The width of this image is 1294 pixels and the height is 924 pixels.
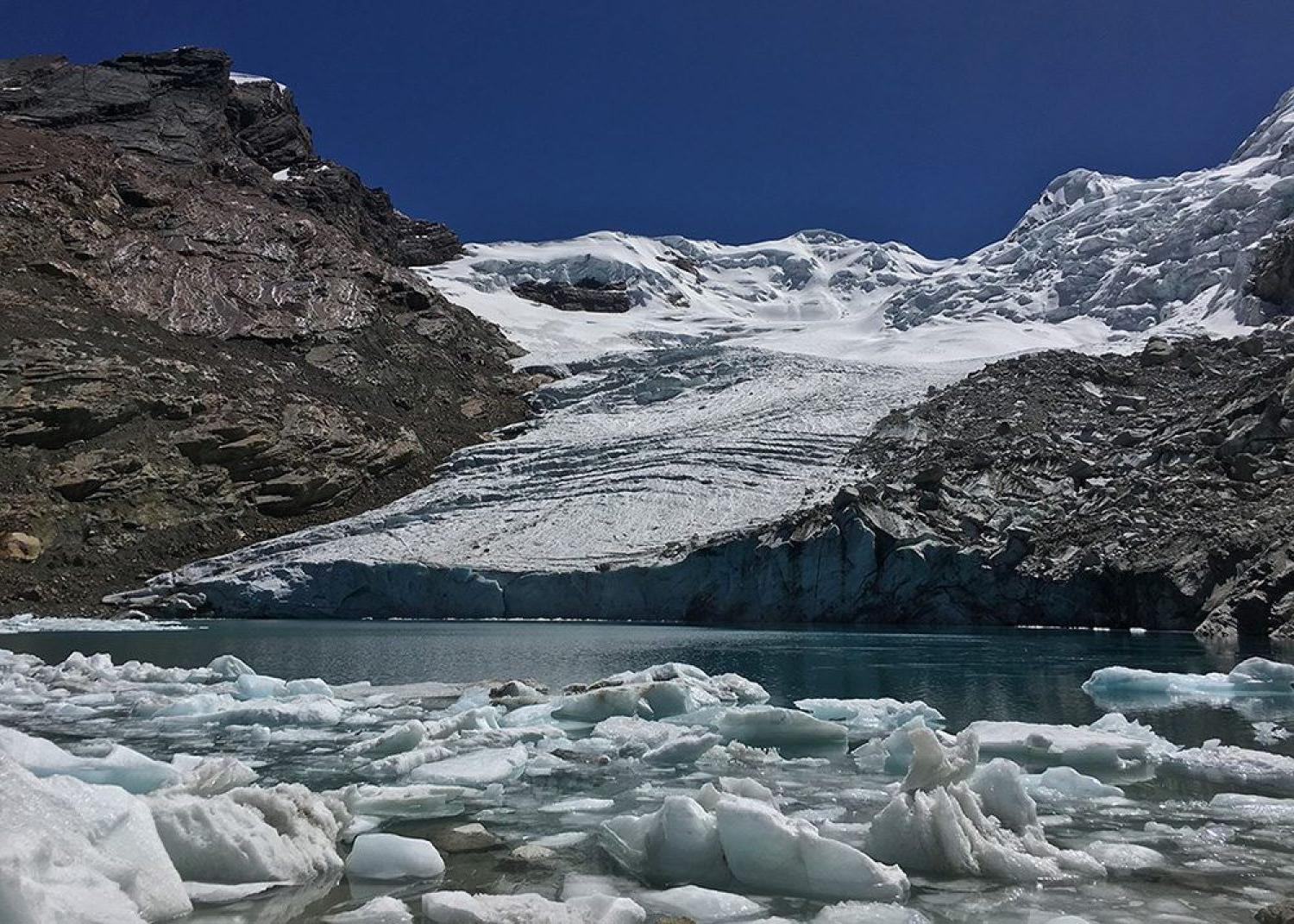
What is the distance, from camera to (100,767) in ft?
22.0

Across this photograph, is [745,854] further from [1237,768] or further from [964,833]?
[1237,768]

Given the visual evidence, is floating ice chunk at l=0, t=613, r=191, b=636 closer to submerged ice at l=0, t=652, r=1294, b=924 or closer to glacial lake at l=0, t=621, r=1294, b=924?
glacial lake at l=0, t=621, r=1294, b=924

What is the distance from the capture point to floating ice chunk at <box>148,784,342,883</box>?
504 centimetres

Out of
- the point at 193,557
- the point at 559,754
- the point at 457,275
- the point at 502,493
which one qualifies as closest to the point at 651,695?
the point at 559,754

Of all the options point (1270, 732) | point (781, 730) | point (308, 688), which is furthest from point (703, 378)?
point (781, 730)

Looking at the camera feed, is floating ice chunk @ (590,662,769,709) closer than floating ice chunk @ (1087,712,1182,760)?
No

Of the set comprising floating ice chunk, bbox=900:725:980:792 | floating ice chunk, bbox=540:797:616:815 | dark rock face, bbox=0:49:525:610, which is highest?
dark rock face, bbox=0:49:525:610

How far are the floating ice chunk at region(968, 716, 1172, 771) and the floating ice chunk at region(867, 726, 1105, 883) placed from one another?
2633 millimetres

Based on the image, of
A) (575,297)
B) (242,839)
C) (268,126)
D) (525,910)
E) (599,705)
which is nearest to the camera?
(525,910)

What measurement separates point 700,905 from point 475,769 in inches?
142

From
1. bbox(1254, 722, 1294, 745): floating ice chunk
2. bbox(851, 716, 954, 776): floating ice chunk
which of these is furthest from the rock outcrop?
bbox(851, 716, 954, 776): floating ice chunk

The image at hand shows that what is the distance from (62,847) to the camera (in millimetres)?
3984

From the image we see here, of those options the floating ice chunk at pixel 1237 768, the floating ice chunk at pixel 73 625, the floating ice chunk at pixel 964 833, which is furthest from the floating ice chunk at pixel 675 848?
the floating ice chunk at pixel 73 625

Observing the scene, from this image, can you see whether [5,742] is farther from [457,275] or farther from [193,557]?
[457,275]
